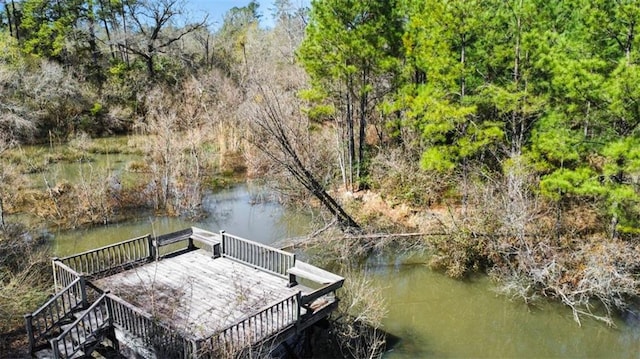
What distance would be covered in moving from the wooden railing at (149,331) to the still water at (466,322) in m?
4.85

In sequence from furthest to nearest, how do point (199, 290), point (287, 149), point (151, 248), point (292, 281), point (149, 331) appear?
point (287, 149)
point (151, 248)
point (292, 281)
point (199, 290)
point (149, 331)

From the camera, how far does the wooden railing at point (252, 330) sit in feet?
27.0

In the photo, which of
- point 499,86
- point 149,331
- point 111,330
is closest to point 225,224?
point 111,330

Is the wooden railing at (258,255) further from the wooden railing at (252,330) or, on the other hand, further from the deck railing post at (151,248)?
the deck railing post at (151,248)

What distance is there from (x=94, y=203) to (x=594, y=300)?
1786 cm

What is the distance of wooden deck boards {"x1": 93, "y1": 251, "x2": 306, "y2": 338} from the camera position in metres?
9.77

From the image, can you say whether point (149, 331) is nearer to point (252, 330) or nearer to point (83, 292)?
point (252, 330)

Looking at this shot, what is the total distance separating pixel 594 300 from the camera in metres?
13.4

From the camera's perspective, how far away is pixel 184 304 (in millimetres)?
10281

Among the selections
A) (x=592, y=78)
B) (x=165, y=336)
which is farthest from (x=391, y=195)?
(x=165, y=336)

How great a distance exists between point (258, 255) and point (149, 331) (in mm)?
3853

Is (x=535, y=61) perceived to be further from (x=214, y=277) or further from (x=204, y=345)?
(x=204, y=345)

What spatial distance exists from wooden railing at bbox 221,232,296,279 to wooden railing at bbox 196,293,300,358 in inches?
59.7

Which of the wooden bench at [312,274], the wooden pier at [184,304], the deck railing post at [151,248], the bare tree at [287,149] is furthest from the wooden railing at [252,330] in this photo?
the bare tree at [287,149]
